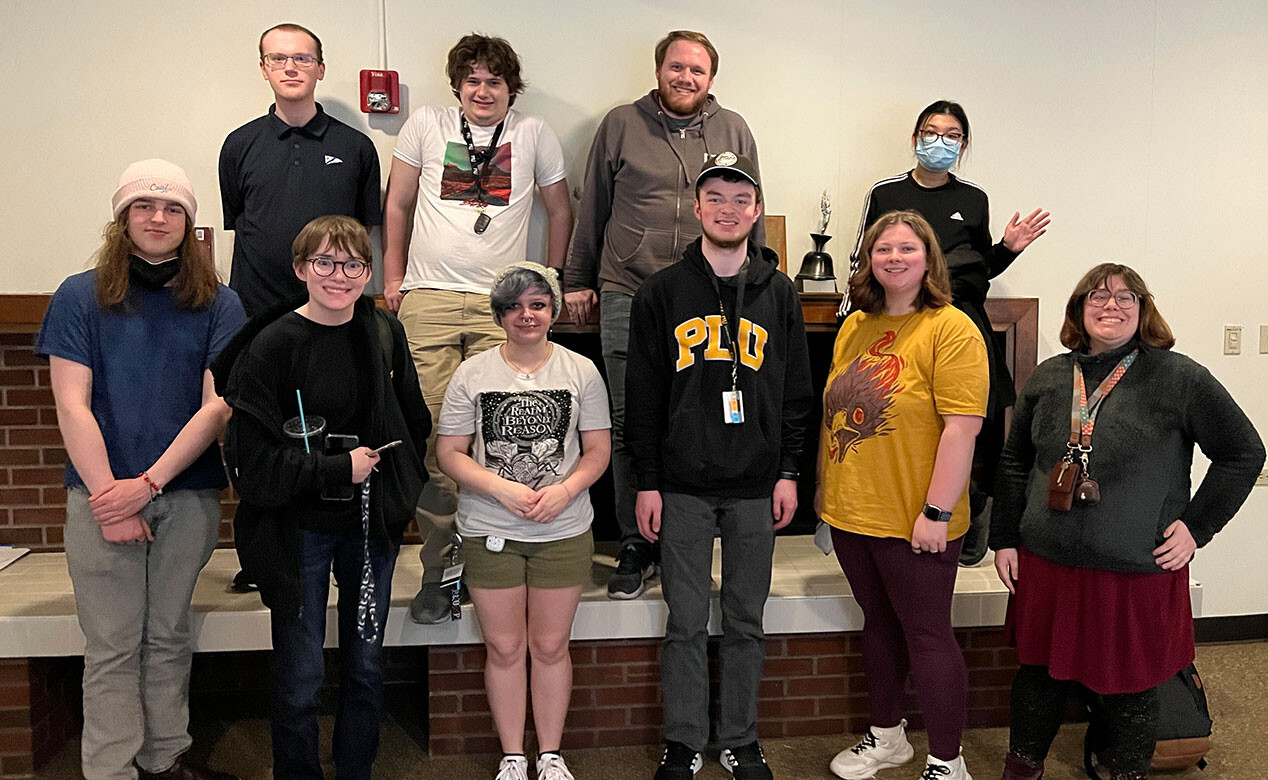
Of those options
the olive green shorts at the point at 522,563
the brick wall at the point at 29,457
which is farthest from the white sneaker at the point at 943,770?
the brick wall at the point at 29,457

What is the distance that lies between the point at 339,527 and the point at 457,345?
0.81 m

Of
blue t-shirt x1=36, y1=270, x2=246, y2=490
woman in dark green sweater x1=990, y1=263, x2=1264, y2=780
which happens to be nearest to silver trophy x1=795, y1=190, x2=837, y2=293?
woman in dark green sweater x1=990, y1=263, x2=1264, y2=780

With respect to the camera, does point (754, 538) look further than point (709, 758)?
No

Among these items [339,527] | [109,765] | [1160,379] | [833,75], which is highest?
[833,75]

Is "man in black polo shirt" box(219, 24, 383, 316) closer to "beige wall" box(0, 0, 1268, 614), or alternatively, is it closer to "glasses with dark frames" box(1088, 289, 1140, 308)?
"beige wall" box(0, 0, 1268, 614)

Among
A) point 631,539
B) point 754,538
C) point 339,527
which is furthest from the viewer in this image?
point 631,539

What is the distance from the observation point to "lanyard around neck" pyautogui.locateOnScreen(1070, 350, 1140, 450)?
2373 mm

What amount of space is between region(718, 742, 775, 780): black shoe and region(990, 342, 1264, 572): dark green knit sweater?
3.03 feet

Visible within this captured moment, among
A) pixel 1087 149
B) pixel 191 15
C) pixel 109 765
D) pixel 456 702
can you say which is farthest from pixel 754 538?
pixel 191 15

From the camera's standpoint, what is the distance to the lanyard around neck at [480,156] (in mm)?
3064

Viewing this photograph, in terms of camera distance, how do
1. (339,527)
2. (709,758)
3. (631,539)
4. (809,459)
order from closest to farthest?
(339,527) < (709,758) < (631,539) < (809,459)

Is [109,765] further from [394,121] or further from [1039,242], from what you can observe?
[1039,242]

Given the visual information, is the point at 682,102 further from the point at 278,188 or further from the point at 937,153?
the point at 278,188

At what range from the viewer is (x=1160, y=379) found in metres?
2.33
